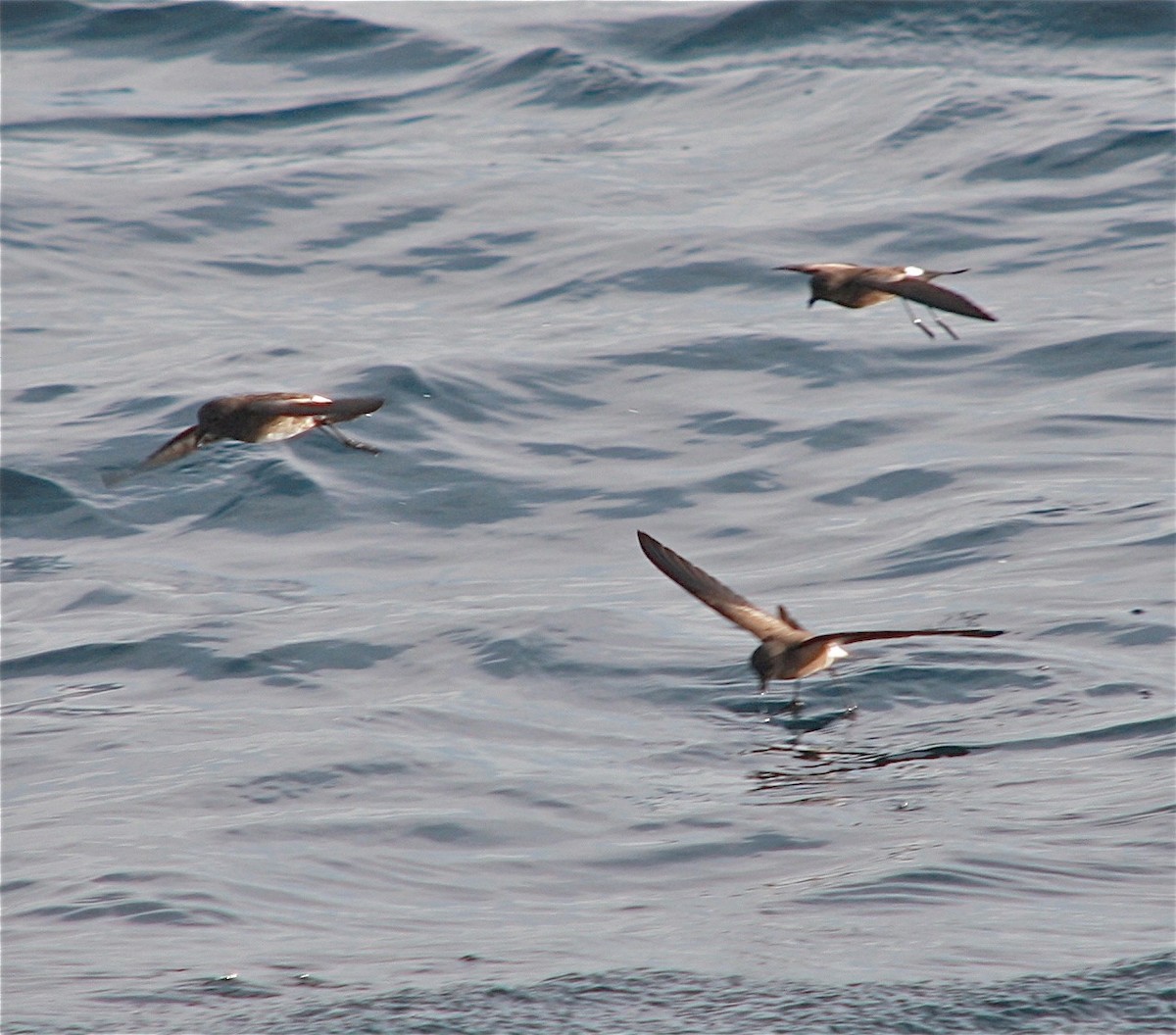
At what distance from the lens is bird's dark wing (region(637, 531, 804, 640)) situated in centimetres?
795

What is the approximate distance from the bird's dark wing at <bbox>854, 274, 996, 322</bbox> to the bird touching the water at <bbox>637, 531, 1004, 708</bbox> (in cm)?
122

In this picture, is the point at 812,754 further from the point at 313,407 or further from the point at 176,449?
the point at 176,449

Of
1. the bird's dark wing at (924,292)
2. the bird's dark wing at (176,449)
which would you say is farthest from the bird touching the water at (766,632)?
the bird's dark wing at (176,449)

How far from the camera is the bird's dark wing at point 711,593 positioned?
7953 mm

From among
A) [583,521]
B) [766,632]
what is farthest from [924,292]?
[583,521]

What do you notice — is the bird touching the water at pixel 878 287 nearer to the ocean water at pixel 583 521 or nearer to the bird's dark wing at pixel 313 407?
the ocean water at pixel 583 521

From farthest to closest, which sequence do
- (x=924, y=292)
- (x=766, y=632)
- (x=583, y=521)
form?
1. (x=583, y=521)
2. (x=766, y=632)
3. (x=924, y=292)

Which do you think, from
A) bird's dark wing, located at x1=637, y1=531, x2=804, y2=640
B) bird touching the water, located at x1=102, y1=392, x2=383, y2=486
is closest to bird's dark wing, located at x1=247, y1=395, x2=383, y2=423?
bird touching the water, located at x1=102, y1=392, x2=383, y2=486

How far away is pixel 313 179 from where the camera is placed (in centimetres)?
1816

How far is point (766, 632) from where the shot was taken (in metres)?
7.93

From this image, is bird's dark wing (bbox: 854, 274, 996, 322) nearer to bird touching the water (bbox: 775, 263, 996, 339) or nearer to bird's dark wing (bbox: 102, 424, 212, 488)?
bird touching the water (bbox: 775, 263, 996, 339)

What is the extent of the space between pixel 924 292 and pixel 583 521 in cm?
392

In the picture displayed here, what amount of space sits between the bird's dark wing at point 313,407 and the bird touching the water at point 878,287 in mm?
2124

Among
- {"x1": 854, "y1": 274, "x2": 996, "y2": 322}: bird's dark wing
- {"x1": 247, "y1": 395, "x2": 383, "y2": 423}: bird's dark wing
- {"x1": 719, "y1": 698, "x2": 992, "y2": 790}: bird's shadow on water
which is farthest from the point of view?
{"x1": 719, "y1": 698, "x2": 992, "y2": 790}: bird's shadow on water
